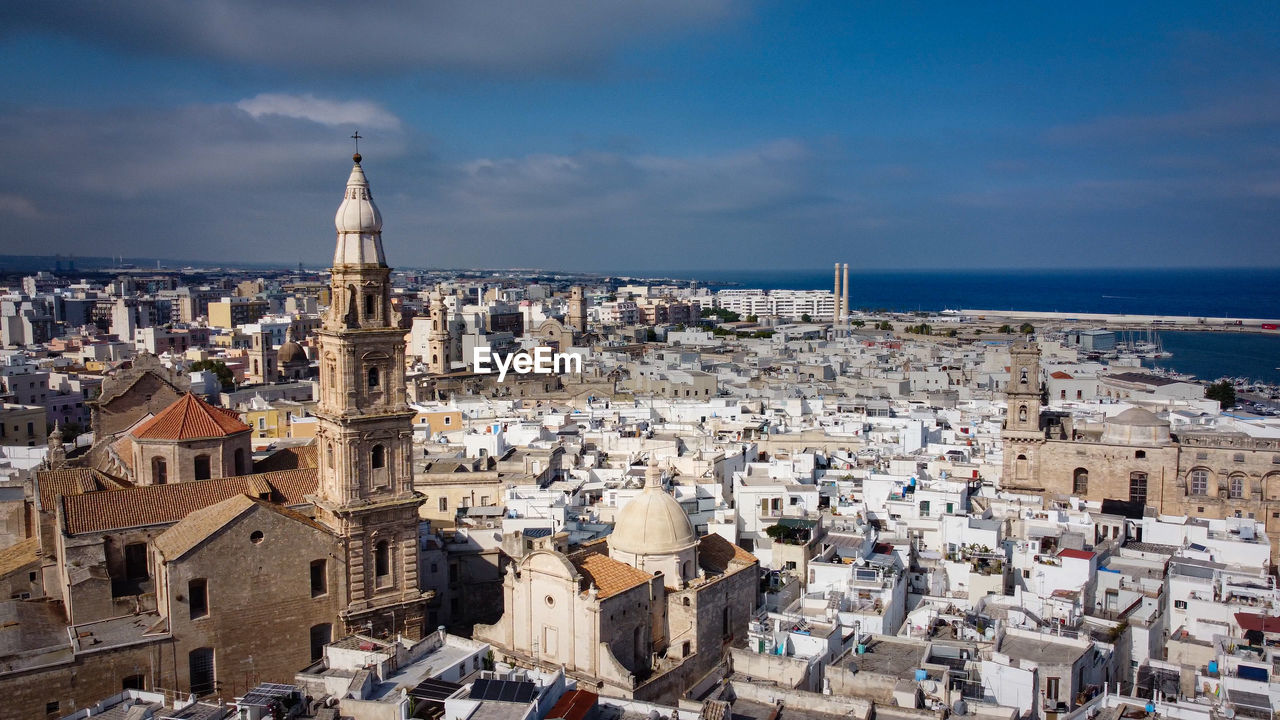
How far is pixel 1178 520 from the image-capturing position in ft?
92.9

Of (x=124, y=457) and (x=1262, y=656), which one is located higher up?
(x=124, y=457)

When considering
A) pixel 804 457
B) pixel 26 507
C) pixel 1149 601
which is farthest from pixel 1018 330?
pixel 26 507

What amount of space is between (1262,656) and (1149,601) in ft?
12.1

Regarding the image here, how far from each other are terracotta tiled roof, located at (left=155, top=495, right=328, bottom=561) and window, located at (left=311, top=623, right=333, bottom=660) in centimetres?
212

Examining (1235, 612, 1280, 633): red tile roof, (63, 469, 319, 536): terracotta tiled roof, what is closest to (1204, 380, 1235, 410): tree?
(1235, 612, 1280, 633): red tile roof

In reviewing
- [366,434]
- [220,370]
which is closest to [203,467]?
[366,434]

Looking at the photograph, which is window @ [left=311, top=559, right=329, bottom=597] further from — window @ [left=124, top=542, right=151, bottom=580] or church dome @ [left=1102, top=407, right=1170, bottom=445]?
church dome @ [left=1102, top=407, right=1170, bottom=445]

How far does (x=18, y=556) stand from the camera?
946 inches

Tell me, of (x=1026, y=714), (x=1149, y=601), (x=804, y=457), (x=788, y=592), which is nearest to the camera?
(x=1026, y=714)

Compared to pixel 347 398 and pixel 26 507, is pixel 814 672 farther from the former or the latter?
pixel 26 507

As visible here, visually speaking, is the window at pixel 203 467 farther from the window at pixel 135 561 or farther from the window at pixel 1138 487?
the window at pixel 1138 487

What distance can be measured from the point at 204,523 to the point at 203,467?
18.6 feet

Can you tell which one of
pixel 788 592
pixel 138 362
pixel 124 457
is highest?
pixel 138 362

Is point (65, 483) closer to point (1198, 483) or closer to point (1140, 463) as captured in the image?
point (1140, 463)
